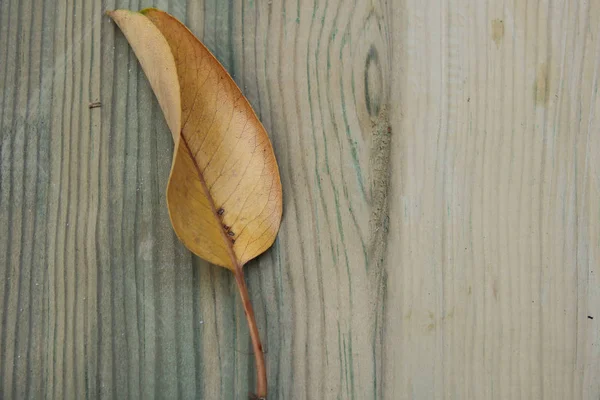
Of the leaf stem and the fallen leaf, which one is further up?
the fallen leaf

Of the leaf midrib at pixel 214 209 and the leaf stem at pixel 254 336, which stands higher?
the leaf midrib at pixel 214 209

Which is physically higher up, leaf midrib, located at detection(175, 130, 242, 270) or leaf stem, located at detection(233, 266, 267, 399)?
leaf midrib, located at detection(175, 130, 242, 270)

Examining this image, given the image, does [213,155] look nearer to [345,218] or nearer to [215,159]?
[215,159]

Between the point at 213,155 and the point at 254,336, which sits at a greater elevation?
the point at 213,155

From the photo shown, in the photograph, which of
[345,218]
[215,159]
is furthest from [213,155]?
[345,218]

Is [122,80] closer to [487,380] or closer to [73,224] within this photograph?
[73,224]
